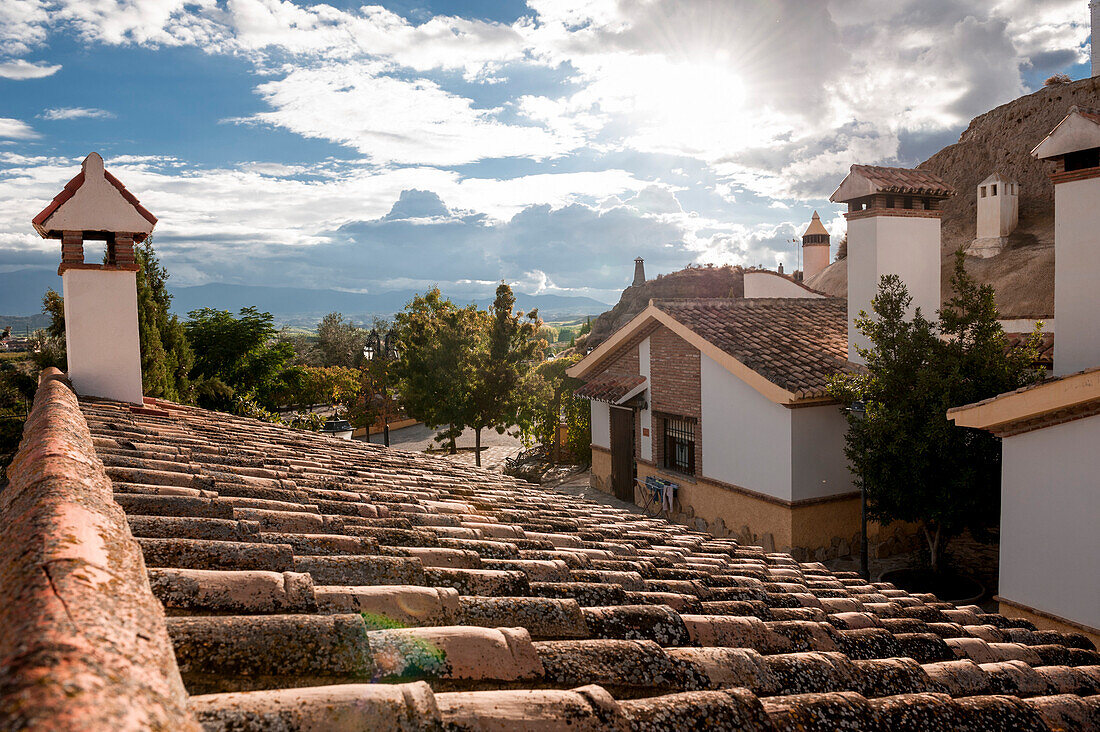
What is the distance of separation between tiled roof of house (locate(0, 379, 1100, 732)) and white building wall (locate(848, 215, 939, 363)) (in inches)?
337

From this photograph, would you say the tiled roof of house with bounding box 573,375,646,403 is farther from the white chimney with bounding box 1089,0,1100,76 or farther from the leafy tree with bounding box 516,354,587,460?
the white chimney with bounding box 1089,0,1100,76

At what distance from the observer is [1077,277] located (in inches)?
327

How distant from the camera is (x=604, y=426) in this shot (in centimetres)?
1919

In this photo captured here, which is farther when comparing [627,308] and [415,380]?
[627,308]

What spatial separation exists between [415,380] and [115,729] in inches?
824

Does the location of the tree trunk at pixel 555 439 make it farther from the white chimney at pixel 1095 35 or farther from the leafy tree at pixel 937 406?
the white chimney at pixel 1095 35

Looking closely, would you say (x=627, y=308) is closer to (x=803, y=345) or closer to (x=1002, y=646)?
(x=803, y=345)

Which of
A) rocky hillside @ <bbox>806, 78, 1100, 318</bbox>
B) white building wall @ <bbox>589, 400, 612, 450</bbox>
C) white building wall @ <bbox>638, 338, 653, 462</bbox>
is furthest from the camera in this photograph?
rocky hillside @ <bbox>806, 78, 1100, 318</bbox>

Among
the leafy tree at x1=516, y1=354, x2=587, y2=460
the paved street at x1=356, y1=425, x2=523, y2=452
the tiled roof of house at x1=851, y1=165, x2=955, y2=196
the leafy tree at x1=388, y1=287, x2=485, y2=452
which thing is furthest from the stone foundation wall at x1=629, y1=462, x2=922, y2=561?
the paved street at x1=356, y1=425, x2=523, y2=452

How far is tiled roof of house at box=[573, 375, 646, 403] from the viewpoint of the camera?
56.1 ft

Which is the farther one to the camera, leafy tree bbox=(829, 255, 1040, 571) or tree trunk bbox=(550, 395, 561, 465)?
tree trunk bbox=(550, 395, 561, 465)

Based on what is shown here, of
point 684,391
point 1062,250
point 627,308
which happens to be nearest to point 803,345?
point 684,391

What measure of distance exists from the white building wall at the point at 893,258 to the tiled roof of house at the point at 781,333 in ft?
3.61

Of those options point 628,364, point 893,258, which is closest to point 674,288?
point 628,364
